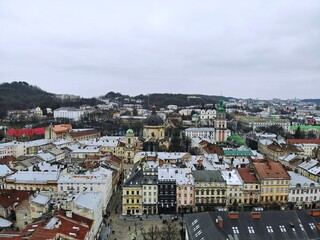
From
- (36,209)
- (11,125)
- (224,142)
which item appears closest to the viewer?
(36,209)

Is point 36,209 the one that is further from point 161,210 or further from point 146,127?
point 146,127

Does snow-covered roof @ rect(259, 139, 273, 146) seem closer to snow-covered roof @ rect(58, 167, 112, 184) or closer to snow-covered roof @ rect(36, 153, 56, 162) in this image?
snow-covered roof @ rect(58, 167, 112, 184)

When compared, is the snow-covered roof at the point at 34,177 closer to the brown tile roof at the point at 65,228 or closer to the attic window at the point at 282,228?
the brown tile roof at the point at 65,228

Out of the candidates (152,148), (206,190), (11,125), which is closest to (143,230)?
(206,190)

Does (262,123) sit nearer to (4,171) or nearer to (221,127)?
(221,127)

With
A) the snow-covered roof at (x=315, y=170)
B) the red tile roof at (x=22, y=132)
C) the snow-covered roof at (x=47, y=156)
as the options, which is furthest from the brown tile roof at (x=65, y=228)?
the red tile roof at (x=22, y=132)

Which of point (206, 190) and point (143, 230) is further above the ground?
point (206, 190)
